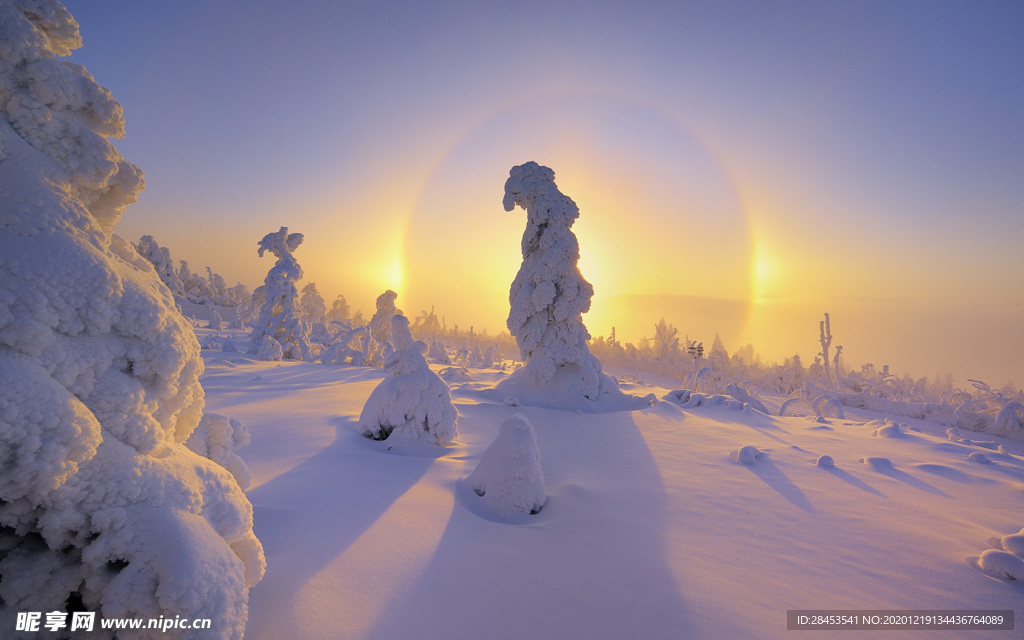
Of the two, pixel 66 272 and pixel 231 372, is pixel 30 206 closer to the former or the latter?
pixel 66 272

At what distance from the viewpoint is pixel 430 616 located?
243 cm

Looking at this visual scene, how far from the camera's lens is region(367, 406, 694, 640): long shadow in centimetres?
244

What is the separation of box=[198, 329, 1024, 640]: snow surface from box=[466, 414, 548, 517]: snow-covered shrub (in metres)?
0.18

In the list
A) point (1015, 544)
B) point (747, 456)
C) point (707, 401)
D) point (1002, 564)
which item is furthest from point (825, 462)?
point (707, 401)

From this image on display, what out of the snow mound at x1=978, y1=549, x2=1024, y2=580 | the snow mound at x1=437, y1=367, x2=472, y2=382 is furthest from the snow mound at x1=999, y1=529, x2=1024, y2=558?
the snow mound at x1=437, y1=367, x2=472, y2=382

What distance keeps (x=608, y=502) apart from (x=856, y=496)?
11.6 ft

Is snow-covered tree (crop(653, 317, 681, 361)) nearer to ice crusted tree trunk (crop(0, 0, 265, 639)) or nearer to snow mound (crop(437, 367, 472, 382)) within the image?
snow mound (crop(437, 367, 472, 382))

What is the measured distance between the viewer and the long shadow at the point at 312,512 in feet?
7.77

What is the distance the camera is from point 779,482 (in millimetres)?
5531

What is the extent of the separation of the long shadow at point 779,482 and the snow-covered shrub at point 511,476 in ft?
10.9

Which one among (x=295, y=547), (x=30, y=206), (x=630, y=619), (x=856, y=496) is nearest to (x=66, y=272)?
(x=30, y=206)

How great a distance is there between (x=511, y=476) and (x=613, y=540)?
3.94 feet

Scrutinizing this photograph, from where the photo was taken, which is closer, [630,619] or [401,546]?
[630,619]

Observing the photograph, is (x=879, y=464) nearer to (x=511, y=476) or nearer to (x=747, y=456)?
(x=747, y=456)
